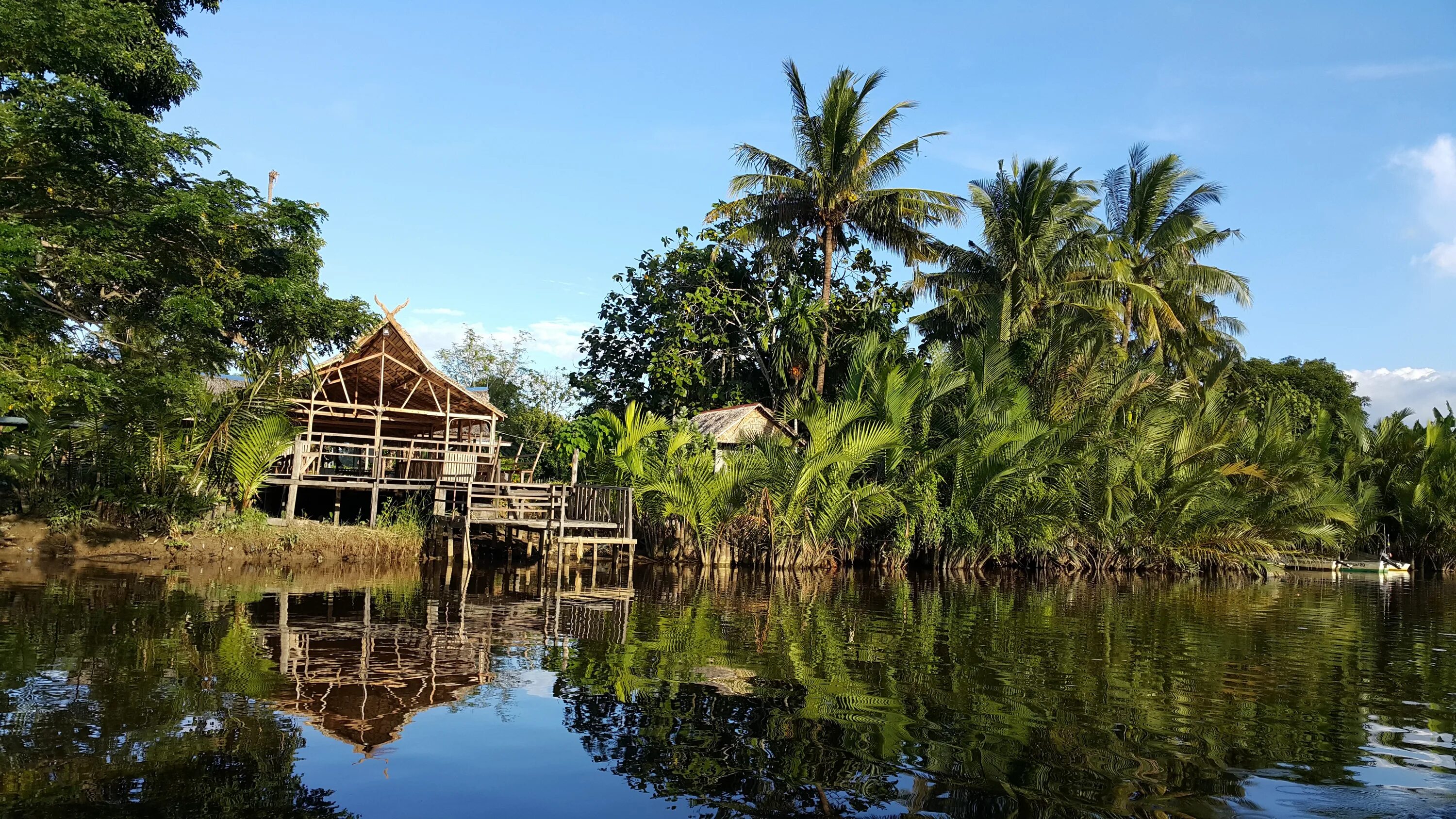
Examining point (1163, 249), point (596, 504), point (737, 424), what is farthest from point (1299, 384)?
point (596, 504)

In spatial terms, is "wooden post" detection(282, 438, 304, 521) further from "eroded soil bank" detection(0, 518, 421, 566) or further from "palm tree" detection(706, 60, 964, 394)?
"palm tree" detection(706, 60, 964, 394)

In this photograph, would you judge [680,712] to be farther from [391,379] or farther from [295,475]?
[391,379]

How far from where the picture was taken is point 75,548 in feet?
50.6

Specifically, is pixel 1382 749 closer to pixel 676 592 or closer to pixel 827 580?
pixel 676 592

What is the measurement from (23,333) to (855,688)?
1309cm

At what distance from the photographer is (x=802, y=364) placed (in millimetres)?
28656

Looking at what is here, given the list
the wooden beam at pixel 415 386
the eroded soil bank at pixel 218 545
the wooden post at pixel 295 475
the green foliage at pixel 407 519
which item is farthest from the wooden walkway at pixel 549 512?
the wooden post at pixel 295 475

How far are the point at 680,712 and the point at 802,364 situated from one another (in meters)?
22.5

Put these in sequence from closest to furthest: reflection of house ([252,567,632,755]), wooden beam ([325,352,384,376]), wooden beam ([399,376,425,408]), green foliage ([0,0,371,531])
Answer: reflection of house ([252,567,632,755]) < green foliage ([0,0,371,531]) < wooden beam ([325,352,384,376]) < wooden beam ([399,376,425,408])

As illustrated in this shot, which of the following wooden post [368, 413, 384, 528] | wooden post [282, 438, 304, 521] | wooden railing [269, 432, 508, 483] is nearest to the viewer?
wooden post [282, 438, 304, 521]

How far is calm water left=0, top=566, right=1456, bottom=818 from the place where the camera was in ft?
15.9

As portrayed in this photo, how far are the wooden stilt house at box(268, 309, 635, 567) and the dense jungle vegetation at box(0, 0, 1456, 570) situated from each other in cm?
112

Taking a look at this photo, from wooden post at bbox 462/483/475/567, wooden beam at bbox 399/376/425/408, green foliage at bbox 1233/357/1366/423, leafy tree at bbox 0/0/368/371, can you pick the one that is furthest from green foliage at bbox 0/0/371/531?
green foliage at bbox 1233/357/1366/423

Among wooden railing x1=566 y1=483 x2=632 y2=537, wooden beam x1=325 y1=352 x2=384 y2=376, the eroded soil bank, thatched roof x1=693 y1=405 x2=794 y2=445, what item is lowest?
the eroded soil bank
